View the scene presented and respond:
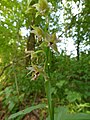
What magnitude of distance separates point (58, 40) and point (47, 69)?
135 millimetres

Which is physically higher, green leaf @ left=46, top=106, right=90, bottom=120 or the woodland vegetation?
the woodland vegetation

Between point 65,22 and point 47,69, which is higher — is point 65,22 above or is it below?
above

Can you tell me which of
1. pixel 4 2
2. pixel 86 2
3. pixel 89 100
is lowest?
pixel 89 100

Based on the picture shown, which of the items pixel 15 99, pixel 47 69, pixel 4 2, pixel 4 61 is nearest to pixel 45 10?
pixel 47 69

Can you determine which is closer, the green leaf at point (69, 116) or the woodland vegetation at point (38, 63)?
the green leaf at point (69, 116)

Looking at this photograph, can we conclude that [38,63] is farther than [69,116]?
Yes

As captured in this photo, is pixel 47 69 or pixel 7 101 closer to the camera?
pixel 47 69

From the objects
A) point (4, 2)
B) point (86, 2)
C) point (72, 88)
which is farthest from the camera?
point (86, 2)

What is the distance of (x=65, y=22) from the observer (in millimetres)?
4965

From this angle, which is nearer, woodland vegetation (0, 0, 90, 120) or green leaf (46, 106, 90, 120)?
green leaf (46, 106, 90, 120)

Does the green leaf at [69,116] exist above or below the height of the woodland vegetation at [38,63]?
below

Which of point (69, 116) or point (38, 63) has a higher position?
point (38, 63)

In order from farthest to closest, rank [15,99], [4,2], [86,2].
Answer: [86,2], [4,2], [15,99]

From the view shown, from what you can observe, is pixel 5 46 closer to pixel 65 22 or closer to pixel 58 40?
pixel 65 22
